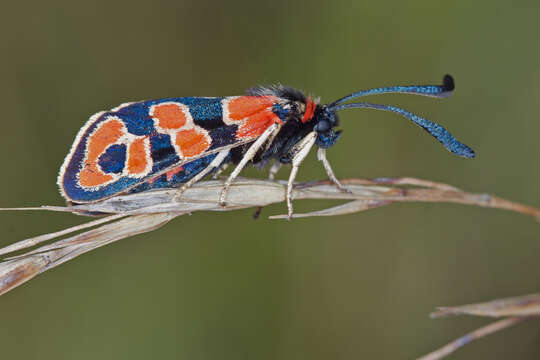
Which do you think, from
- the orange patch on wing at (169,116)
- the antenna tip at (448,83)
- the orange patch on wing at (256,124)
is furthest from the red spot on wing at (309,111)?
the antenna tip at (448,83)

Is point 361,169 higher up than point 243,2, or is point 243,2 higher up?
point 243,2

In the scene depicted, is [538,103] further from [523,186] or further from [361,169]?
[361,169]

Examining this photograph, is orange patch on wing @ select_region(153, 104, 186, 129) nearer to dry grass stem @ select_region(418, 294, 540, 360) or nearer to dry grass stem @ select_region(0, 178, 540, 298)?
dry grass stem @ select_region(0, 178, 540, 298)

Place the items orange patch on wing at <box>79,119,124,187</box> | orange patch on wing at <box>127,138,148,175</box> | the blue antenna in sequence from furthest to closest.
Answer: orange patch on wing at <box>127,138,148,175</box>, orange patch on wing at <box>79,119,124,187</box>, the blue antenna

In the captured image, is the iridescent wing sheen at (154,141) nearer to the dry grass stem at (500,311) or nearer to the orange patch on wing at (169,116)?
the orange patch on wing at (169,116)

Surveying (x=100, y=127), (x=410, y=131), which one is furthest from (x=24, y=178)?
(x=410, y=131)

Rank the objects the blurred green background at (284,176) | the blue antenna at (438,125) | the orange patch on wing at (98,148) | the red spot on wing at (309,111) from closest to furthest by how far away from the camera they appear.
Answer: the blue antenna at (438,125) < the orange patch on wing at (98,148) < the red spot on wing at (309,111) < the blurred green background at (284,176)

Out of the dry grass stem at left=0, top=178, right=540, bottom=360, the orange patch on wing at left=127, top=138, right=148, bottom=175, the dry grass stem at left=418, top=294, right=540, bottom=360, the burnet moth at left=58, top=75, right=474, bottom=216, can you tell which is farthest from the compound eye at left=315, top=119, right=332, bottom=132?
the dry grass stem at left=418, top=294, right=540, bottom=360
